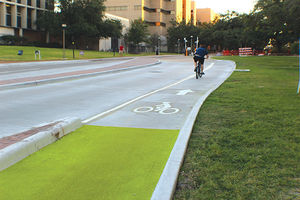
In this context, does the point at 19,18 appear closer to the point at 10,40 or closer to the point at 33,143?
the point at 10,40

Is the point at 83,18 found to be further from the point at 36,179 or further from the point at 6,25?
the point at 36,179

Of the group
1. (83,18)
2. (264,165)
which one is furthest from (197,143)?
(83,18)

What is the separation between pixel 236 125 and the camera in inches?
250

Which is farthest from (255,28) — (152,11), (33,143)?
(152,11)

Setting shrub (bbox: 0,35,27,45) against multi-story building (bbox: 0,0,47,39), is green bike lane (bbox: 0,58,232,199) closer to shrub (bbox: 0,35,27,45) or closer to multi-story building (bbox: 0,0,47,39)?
shrub (bbox: 0,35,27,45)

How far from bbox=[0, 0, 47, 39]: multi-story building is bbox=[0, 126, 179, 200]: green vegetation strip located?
59.7 m

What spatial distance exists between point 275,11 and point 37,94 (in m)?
20.9

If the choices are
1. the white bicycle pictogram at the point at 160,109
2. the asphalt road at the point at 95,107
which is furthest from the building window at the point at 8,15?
the white bicycle pictogram at the point at 160,109

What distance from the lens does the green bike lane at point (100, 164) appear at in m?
3.59

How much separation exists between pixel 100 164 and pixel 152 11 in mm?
109507

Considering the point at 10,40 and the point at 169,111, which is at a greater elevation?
the point at 10,40

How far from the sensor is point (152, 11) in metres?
110

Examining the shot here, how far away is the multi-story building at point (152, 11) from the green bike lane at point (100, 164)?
9524cm

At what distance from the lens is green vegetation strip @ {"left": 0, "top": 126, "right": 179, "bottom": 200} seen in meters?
3.55
